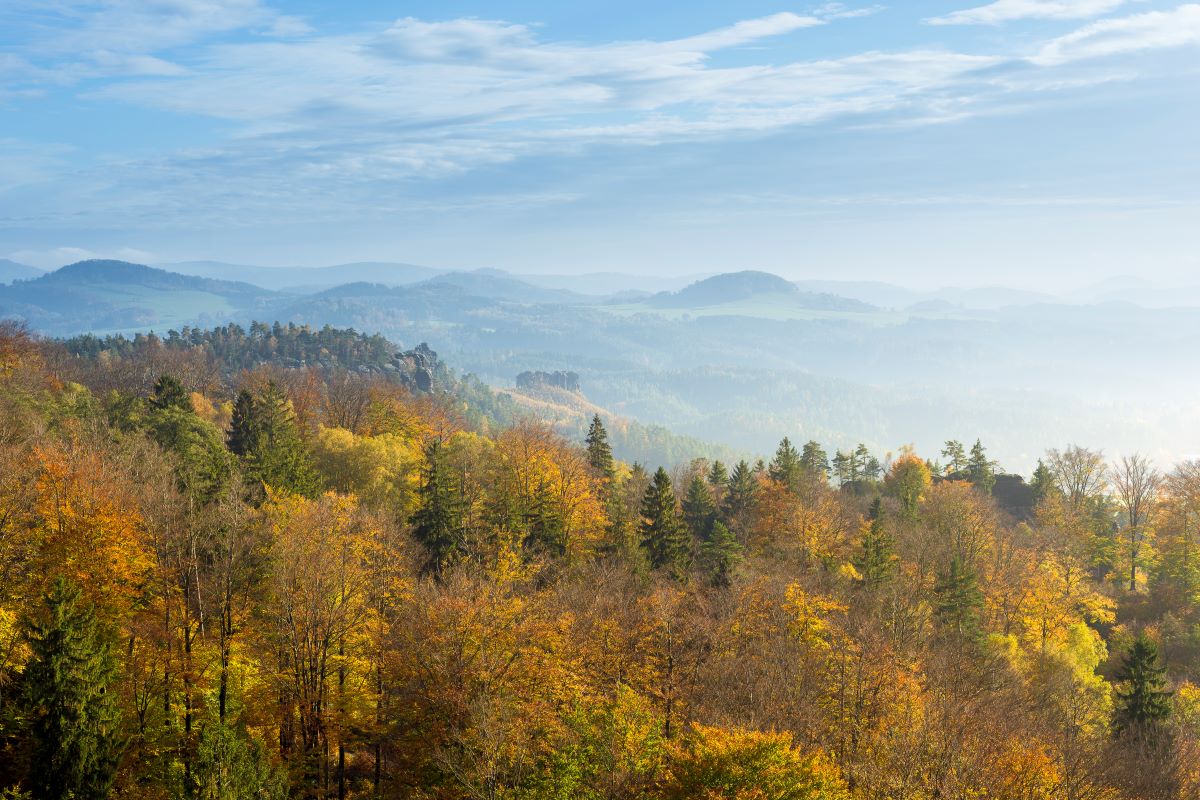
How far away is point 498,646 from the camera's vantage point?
3684cm

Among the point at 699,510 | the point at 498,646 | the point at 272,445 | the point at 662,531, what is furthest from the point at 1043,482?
the point at 272,445

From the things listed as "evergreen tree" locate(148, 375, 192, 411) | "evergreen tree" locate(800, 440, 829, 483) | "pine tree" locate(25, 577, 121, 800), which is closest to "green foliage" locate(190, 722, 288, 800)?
"pine tree" locate(25, 577, 121, 800)

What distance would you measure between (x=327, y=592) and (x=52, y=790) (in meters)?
12.4

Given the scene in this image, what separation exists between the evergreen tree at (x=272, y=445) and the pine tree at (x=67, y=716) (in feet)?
93.9

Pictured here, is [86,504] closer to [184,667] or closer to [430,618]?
[184,667]

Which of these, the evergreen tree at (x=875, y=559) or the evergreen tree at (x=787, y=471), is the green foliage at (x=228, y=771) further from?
the evergreen tree at (x=787, y=471)

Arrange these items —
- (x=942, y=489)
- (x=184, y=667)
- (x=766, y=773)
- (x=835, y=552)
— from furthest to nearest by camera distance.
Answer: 1. (x=942, y=489)
2. (x=835, y=552)
3. (x=184, y=667)
4. (x=766, y=773)

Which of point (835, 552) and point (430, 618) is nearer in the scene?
point (430, 618)

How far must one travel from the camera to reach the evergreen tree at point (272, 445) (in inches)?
2441

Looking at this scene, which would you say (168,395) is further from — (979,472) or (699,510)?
(979,472)

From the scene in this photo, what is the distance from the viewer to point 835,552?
237 ft

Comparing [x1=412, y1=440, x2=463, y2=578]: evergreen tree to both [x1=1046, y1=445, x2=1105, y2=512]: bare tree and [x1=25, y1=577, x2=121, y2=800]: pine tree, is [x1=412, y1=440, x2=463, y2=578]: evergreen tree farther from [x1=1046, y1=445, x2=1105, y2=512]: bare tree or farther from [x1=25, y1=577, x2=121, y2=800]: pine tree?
[x1=1046, y1=445, x2=1105, y2=512]: bare tree

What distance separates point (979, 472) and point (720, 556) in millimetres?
64942

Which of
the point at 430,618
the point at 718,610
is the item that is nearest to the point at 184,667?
the point at 430,618
